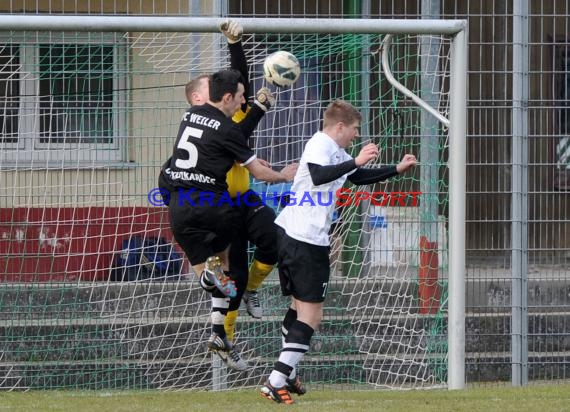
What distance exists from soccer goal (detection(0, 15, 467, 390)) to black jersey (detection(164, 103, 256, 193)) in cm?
152

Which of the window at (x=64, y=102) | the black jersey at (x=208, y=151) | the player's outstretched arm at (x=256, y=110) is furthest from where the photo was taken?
the window at (x=64, y=102)

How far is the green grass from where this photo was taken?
771 cm

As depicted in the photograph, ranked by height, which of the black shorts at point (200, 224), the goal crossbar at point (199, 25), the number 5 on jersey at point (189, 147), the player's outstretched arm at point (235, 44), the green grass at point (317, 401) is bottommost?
the green grass at point (317, 401)

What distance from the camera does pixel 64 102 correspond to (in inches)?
378

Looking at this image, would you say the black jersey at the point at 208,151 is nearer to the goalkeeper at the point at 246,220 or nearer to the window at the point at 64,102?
the goalkeeper at the point at 246,220

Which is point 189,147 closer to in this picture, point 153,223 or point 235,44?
point 235,44

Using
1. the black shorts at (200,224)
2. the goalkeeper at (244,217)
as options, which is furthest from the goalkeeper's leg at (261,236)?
the black shorts at (200,224)

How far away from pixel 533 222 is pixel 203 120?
11.5 ft

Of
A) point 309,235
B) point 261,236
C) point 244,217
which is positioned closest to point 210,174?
point 244,217

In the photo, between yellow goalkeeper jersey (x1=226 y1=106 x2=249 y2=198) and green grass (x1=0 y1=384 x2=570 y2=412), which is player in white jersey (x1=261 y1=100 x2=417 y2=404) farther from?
yellow goalkeeper jersey (x1=226 y1=106 x2=249 y2=198)

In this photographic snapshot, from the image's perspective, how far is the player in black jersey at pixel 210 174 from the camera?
7.93m

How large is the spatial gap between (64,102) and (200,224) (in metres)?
2.18

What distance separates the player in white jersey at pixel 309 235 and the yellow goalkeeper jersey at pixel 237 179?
0.47 meters

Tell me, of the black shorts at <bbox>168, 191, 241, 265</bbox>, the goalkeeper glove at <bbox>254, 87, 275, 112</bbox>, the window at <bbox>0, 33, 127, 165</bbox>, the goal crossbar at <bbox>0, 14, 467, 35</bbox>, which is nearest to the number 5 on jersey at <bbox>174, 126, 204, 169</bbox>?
the black shorts at <bbox>168, 191, 241, 265</bbox>
